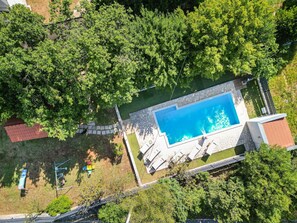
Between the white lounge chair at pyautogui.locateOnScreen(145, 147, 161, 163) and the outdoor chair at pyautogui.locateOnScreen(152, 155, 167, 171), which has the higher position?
the white lounge chair at pyautogui.locateOnScreen(145, 147, 161, 163)

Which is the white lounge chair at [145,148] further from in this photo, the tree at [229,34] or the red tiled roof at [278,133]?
the red tiled roof at [278,133]

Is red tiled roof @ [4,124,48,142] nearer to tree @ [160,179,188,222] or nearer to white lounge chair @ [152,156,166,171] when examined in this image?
white lounge chair @ [152,156,166,171]

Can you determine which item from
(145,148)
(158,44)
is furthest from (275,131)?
(158,44)

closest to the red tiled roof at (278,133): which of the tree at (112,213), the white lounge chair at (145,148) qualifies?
the white lounge chair at (145,148)

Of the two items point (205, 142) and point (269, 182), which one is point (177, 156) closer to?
point (205, 142)

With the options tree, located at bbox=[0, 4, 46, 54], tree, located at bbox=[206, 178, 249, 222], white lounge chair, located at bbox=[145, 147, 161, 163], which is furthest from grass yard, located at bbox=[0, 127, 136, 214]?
tree, located at bbox=[0, 4, 46, 54]

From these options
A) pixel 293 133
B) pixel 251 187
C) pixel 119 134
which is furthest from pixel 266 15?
pixel 119 134
